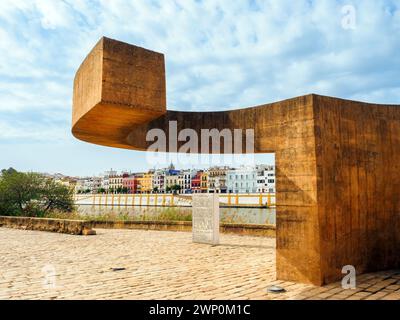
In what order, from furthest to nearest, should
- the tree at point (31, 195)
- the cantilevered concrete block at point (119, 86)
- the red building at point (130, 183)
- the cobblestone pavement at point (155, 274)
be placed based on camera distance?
the red building at point (130, 183)
the tree at point (31, 195)
the cantilevered concrete block at point (119, 86)
the cobblestone pavement at point (155, 274)

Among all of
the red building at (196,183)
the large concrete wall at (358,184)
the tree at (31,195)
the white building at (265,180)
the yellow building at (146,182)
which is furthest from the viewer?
the yellow building at (146,182)

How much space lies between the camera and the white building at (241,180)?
11806 centimetres

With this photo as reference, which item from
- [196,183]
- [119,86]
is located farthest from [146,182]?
[119,86]

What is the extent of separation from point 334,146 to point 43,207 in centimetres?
2467

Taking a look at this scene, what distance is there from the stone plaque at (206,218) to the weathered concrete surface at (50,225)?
538cm

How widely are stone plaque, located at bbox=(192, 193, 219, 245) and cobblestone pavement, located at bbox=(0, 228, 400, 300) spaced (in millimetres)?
457

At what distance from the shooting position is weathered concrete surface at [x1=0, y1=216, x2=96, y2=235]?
15328 mm

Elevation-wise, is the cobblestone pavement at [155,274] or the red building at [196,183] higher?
the red building at [196,183]

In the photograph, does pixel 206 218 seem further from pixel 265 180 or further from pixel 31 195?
pixel 265 180


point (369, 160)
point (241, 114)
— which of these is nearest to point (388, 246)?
point (369, 160)

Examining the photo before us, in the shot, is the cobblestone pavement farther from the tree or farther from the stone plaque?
the tree

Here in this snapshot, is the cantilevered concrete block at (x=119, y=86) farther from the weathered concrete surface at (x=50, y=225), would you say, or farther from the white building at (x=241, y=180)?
the white building at (x=241, y=180)

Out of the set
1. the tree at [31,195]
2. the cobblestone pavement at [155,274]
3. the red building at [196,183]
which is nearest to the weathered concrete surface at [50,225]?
the cobblestone pavement at [155,274]
